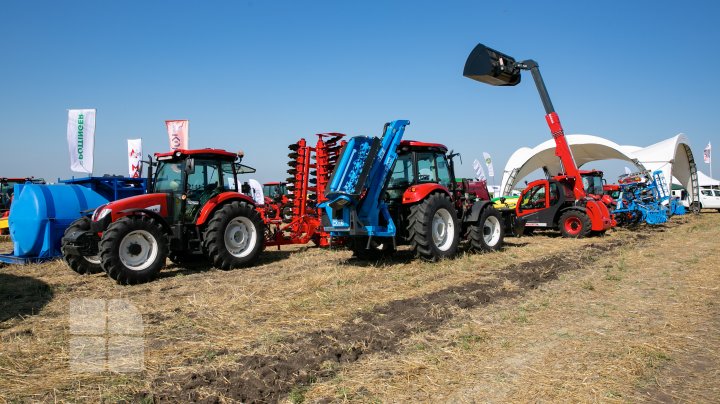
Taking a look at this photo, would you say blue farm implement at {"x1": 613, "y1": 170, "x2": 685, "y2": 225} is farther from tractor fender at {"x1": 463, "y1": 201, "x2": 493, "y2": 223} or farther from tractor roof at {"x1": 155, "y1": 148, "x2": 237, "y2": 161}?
tractor roof at {"x1": 155, "y1": 148, "x2": 237, "y2": 161}

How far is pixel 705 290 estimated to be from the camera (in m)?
5.45

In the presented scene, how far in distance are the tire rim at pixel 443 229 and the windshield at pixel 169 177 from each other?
165 inches

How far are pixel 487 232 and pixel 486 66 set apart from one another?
516 cm

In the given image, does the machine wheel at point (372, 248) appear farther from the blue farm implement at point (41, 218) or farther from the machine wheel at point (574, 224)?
the machine wheel at point (574, 224)

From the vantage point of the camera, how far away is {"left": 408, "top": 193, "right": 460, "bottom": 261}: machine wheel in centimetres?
736

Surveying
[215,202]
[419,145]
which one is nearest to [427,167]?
[419,145]

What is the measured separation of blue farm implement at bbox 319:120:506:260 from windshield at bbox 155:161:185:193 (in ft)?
7.61

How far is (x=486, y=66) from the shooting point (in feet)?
40.0

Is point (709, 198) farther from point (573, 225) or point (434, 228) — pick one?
point (434, 228)

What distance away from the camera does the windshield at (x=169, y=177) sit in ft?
24.6

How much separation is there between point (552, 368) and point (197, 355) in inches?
101

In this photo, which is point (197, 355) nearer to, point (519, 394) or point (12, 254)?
point (519, 394)

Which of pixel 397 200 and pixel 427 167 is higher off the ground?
pixel 427 167

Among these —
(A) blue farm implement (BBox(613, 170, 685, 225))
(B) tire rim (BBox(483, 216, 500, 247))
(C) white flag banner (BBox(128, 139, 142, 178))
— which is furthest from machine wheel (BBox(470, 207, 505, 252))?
(C) white flag banner (BBox(128, 139, 142, 178))
